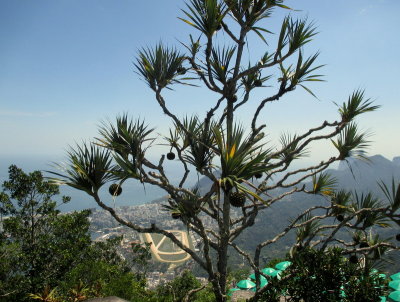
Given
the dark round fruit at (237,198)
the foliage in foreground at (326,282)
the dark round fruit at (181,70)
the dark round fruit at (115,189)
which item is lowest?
the foliage in foreground at (326,282)

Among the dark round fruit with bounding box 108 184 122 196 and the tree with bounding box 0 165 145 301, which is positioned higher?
the dark round fruit with bounding box 108 184 122 196

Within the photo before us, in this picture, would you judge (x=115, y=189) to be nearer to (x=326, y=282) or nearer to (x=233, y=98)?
(x=233, y=98)

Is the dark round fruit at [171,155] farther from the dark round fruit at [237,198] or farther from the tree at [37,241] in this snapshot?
the tree at [37,241]


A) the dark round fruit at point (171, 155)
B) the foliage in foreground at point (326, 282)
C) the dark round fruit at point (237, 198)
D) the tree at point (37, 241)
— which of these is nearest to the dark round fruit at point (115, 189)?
the dark round fruit at point (171, 155)

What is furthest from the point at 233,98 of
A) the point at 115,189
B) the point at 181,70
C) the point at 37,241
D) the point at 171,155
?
the point at 37,241

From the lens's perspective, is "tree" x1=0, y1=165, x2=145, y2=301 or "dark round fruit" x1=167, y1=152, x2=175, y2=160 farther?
"tree" x1=0, y1=165, x2=145, y2=301

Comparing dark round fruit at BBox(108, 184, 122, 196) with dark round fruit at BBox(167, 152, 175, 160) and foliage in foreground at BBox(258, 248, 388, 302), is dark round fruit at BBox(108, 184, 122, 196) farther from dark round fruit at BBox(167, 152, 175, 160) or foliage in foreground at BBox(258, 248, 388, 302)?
foliage in foreground at BBox(258, 248, 388, 302)

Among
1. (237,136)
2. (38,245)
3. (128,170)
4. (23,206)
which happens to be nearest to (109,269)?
(38,245)

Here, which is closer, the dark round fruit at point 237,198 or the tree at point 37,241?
the dark round fruit at point 237,198

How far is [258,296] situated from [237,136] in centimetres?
253

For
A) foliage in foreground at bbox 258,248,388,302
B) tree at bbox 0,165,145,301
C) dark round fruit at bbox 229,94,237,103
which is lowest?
tree at bbox 0,165,145,301

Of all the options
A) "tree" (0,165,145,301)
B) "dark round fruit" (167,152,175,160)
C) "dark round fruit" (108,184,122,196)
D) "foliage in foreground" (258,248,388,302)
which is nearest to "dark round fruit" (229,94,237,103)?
"dark round fruit" (167,152,175,160)

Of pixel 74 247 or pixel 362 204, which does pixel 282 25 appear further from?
pixel 74 247

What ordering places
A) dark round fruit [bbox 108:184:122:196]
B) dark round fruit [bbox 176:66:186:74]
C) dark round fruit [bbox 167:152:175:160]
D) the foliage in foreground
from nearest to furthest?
dark round fruit [bbox 108:184:122:196] < the foliage in foreground < dark round fruit [bbox 167:152:175:160] < dark round fruit [bbox 176:66:186:74]
